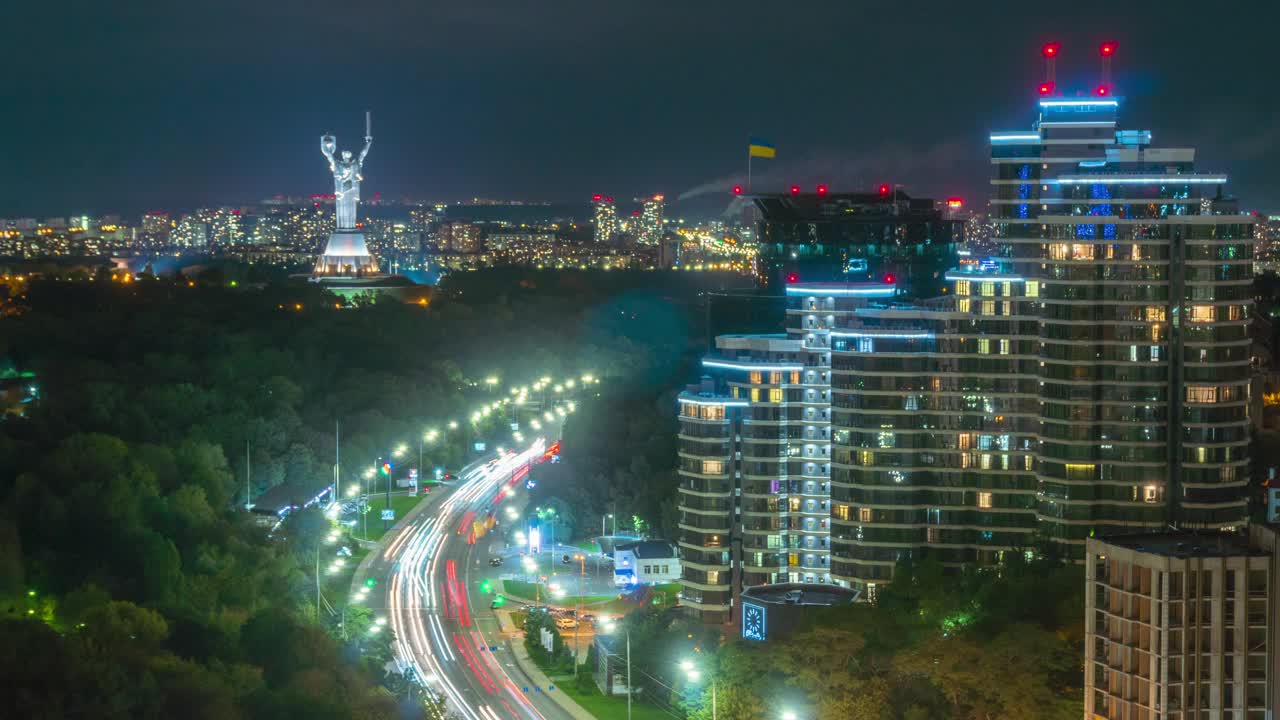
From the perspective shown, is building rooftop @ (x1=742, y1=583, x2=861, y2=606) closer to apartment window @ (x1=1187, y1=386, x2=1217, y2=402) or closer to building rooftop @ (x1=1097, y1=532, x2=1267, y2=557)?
apartment window @ (x1=1187, y1=386, x2=1217, y2=402)

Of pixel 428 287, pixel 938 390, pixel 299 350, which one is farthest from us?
pixel 428 287

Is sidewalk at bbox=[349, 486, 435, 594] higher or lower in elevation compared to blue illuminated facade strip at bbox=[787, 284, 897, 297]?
lower

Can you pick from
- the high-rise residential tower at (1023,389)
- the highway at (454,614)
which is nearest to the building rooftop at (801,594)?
the high-rise residential tower at (1023,389)

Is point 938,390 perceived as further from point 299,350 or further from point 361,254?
point 361,254

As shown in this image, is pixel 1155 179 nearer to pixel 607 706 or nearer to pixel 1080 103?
pixel 1080 103

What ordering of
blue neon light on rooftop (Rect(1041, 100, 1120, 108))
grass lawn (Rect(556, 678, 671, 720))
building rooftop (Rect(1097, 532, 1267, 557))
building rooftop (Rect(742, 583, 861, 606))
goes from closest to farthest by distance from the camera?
1. building rooftop (Rect(1097, 532, 1267, 557))
2. grass lawn (Rect(556, 678, 671, 720))
3. building rooftop (Rect(742, 583, 861, 606))
4. blue neon light on rooftop (Rect(1041, 100, 1120, 108))

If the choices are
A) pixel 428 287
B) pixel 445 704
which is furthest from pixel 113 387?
pixel 428 287

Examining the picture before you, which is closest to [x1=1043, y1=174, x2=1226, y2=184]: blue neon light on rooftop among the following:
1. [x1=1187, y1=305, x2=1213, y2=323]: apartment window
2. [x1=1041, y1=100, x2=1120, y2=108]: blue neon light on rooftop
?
[x1=1187, y1=305, x2=1213, y2=323]: apartment window
